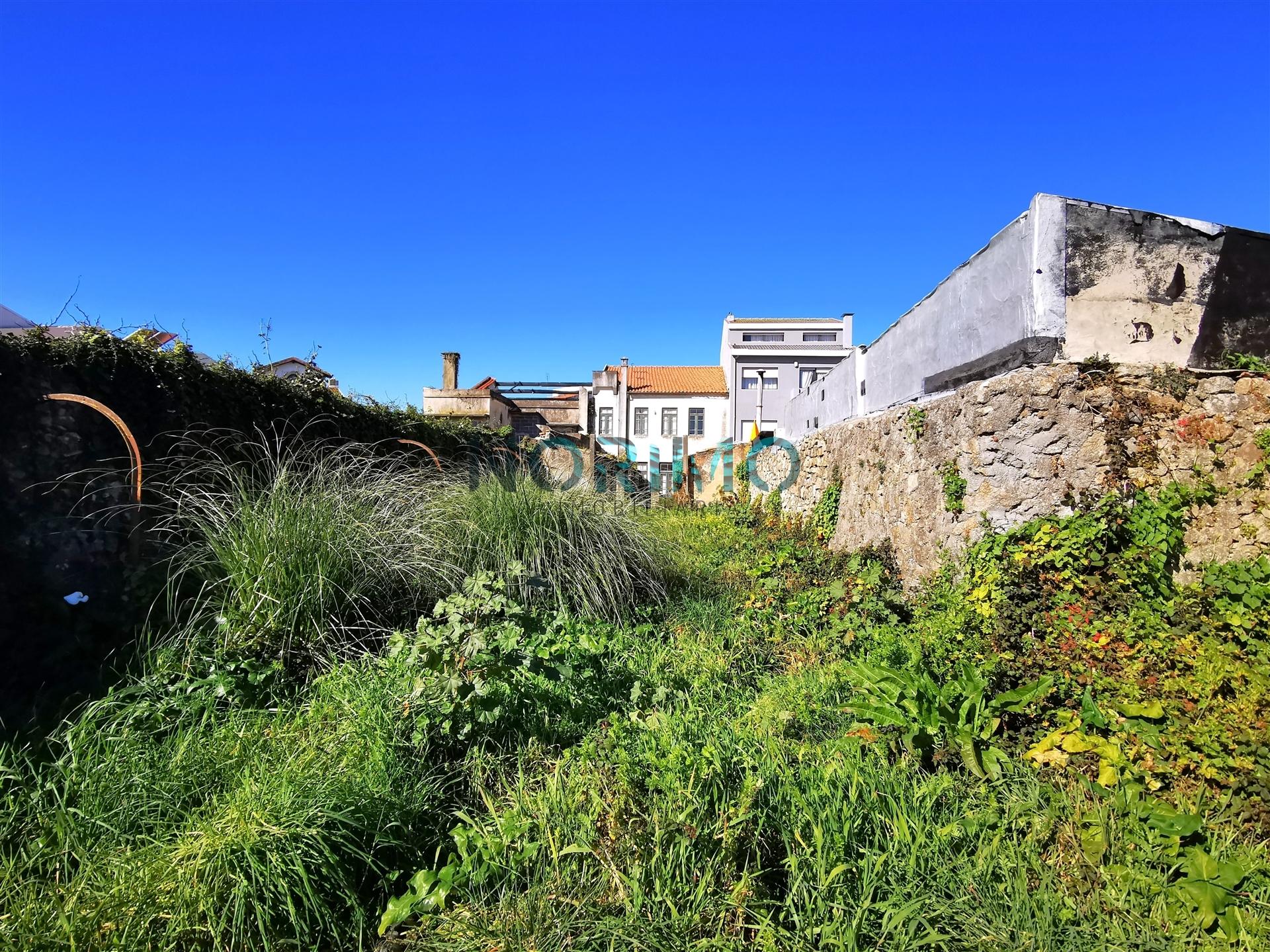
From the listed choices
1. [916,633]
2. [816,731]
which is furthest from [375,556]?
[916,633]

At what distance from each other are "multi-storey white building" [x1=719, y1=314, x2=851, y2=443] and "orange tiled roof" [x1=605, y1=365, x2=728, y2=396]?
896mm

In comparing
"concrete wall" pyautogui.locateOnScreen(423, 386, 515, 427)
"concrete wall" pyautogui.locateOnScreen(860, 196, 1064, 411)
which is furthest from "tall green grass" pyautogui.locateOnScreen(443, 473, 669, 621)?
"concrete wall" pyautogui.locateOnScreen(423, 386, 515, 427)

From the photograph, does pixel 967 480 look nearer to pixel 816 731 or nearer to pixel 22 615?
pixel 816 731

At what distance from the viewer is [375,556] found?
13.7 ft

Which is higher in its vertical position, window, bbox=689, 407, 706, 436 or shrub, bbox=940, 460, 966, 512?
window, bbox=689, 407, 706, 436

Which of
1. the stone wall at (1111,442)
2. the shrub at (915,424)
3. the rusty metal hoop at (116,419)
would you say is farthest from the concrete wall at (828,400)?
the rusty metal hoop at (116,419)

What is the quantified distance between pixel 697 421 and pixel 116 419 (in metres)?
34.5

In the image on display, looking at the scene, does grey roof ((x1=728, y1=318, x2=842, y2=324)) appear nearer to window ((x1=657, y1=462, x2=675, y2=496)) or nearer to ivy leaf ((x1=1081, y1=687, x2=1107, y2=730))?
window ((x1=657, y1=462, x2=675, y2=496))

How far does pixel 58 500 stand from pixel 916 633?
5.17 metres

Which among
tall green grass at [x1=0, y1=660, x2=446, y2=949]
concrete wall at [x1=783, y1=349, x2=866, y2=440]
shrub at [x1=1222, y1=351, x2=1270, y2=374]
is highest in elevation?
concrete wall at [x1=783, y1=349, x2=866, y2=440]

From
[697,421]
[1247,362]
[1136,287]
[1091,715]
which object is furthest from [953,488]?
[697,421]

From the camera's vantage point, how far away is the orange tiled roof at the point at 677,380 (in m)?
37.5

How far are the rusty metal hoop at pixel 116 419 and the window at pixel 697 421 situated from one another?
112 ft

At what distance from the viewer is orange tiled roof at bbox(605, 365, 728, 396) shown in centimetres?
3753
